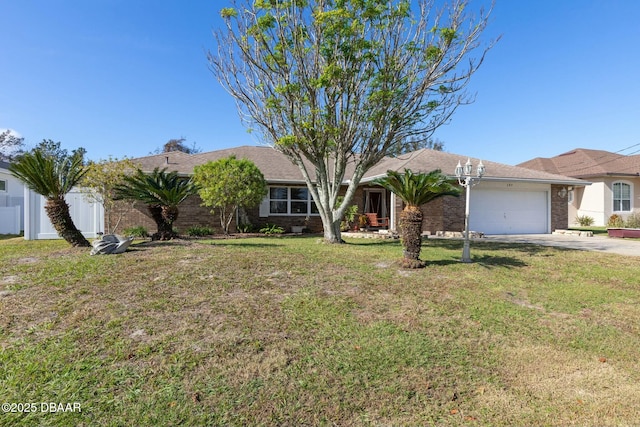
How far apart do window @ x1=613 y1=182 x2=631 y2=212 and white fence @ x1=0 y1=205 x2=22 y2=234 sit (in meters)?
35.9

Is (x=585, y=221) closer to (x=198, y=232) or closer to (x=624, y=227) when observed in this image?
(x=624, y=227)

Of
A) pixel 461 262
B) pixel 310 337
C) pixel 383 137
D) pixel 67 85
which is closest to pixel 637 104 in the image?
pixel 383 137

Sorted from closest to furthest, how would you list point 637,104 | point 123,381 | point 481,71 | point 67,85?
point 123,381, point 481,71, point 67,85, point 637,104

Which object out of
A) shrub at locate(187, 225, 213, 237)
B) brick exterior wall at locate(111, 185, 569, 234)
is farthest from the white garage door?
shrub at locate(187, 225, 213, 237)

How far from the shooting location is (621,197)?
23.7 meters

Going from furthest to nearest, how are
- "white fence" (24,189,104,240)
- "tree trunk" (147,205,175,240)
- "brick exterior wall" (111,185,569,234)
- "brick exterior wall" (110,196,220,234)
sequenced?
"brick exterior wall" (111,185,569,234)
"brick exterior wall" (110,196,220,234)
"white fence" (24,189,104,240)
"tree trunk" (147,205,175,240)

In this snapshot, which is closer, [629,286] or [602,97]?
[629,286]

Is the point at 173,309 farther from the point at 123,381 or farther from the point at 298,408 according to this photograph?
the point at 298,408

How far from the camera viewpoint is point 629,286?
6.98 metres

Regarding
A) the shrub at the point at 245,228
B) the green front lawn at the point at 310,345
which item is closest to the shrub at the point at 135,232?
the shrub at the point at 245,228

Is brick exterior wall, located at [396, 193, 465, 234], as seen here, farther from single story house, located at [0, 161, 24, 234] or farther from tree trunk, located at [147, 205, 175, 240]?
single story house, located at [0, 161, 24, 234]

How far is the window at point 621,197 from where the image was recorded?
77.2 ft

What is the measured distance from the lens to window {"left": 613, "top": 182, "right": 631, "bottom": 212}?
926 inches

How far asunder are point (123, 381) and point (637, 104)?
2603cm
